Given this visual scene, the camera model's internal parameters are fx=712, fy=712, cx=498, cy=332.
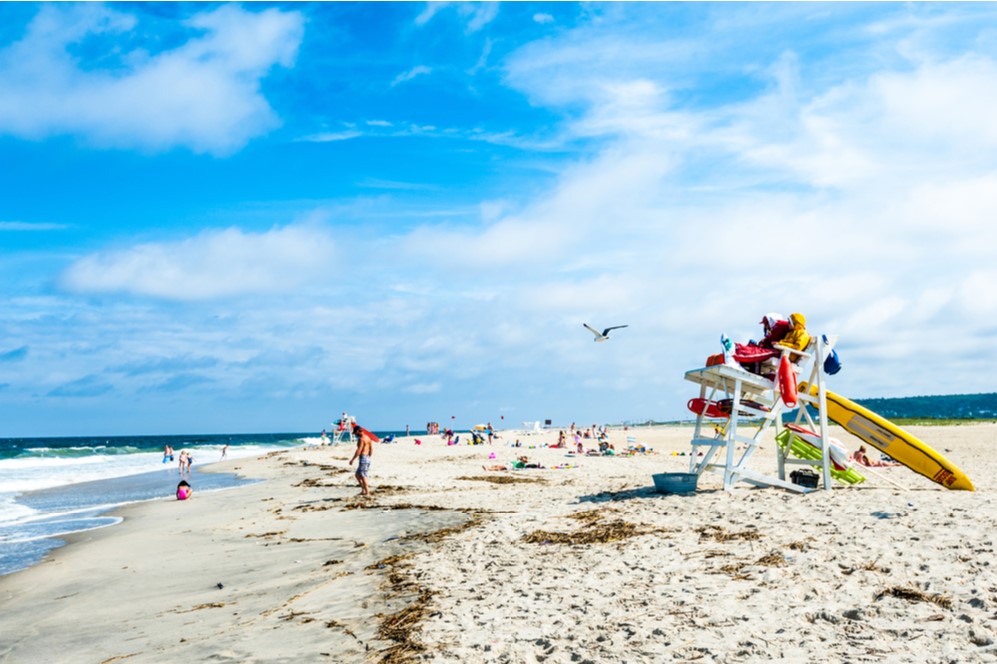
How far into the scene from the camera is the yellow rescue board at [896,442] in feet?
39.2

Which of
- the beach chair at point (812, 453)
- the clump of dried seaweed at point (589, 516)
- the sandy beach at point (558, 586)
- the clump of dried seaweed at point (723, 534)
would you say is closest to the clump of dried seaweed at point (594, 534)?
the sandy beach at point (558, 586)

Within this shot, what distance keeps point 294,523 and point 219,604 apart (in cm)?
621

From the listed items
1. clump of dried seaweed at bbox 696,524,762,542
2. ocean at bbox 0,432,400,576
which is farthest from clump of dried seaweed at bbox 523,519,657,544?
ocean at bbox 0,432,400,576

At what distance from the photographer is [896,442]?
40.4 ft

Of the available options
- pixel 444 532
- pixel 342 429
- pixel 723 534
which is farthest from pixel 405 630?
pixel 342 429

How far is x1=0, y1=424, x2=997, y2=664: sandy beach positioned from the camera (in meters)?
5.25

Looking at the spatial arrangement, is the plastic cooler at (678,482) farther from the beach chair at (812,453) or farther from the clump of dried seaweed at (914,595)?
the clump of dried seaweed at (914,595)

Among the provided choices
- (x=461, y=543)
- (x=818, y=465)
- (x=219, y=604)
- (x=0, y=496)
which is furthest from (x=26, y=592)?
(x=0, y=496)

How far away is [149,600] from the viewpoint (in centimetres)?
890

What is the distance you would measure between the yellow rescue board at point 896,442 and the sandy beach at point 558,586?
0.43 m

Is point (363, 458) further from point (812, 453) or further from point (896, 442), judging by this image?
point (896, 442)

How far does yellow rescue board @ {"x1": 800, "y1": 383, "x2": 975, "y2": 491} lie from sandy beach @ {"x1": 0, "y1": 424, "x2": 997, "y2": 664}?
43cm

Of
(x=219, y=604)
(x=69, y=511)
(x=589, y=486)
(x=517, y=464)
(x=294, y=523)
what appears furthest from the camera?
(x=517, y=464)

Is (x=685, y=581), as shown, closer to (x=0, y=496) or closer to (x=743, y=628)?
(x=743, y=628)
